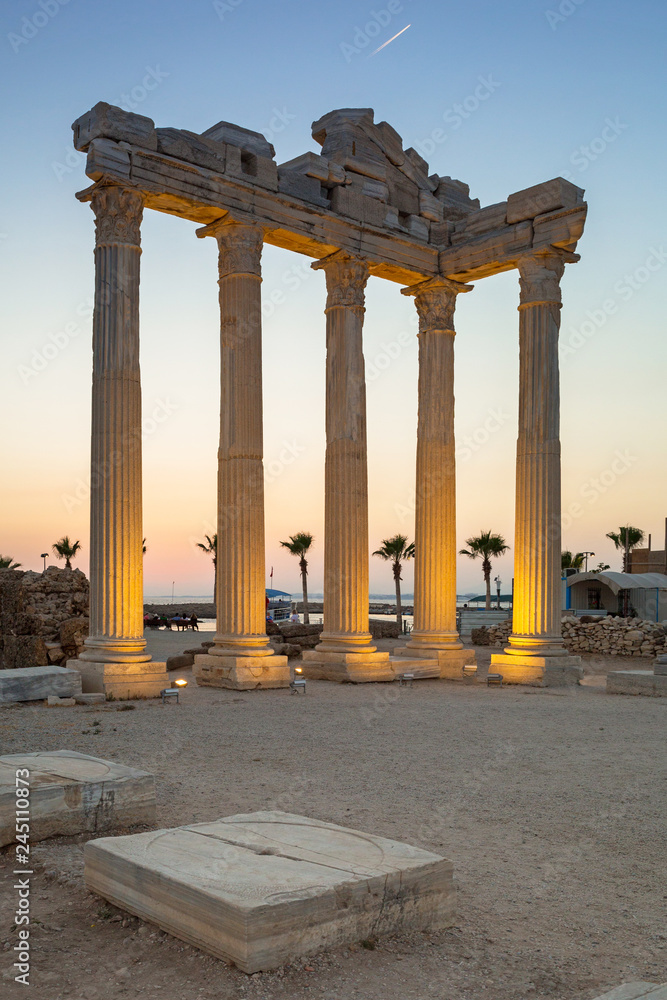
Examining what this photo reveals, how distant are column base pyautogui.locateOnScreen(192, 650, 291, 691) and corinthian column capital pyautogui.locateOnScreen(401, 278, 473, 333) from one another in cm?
996

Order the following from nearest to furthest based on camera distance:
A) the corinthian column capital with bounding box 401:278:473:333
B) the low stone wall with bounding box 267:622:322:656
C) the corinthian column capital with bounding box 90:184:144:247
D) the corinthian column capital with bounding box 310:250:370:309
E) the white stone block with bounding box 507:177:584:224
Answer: the corinthian column capital with bounding box 90:184:144:247 < the white stone block with bounding box 507:177:584:224 < the corinthian column capital with bounding box 310:250:370:309 < the corinthian column capital with bounding box 401:278:473:333 < the low stone wall with bounding box 267:622:322:656

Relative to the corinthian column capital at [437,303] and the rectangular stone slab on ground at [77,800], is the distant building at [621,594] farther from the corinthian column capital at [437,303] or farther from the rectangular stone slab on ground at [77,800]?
the rectangular stone slab on ground at [77,800]

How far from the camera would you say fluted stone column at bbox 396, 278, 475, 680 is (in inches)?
947

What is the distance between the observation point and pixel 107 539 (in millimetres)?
18359

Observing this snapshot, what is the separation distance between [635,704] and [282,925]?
49.2 ft

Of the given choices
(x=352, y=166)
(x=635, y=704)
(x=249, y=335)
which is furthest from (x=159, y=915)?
(x=352, y=166)

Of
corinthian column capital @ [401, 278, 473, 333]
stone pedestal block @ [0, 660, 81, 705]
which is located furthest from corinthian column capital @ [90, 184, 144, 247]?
corinthian column capital @ [401, 278, 473, 333]

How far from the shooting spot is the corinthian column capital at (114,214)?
61.2ft

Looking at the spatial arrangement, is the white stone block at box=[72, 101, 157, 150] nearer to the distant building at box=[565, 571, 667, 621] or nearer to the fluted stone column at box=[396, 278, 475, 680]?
the fluted stone column at box=[396, 278, 475, 680]

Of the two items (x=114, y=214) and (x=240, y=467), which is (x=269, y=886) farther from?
(x=114, y=214)

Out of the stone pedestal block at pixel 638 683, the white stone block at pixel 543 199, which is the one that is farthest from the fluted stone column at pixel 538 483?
the stone pedestal block at pixel 638 683

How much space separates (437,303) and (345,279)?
3132 mm

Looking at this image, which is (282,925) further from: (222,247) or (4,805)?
(222,247)

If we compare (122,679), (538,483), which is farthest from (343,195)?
(122,679)
